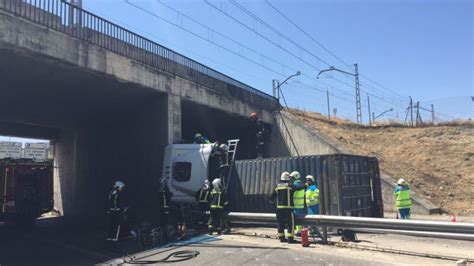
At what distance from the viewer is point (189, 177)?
1466 centimetres

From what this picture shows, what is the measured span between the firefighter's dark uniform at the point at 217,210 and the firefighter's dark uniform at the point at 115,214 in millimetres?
2654

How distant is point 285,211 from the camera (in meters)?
10.2

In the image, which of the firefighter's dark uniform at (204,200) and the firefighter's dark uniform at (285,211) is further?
the firefighter's dark uniform at (204,200)

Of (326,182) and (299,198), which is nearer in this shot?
(299,198)

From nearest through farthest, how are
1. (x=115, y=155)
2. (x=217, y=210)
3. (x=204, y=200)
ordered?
(x=217, y=210)
(x=204, y=200)
(x=115, y=155)

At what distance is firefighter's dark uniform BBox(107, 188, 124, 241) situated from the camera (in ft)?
35.4

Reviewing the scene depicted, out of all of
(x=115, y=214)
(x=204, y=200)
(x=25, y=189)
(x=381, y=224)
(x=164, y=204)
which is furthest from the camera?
(x=25, y=189)

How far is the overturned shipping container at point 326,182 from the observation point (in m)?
11.7

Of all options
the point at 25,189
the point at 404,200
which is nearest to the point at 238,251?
the point at 404,200

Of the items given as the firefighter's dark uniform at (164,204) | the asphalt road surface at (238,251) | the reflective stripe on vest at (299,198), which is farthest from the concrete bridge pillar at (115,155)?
the reflective stripe on vest at (299,198)

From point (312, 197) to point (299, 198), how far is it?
1.48 feet

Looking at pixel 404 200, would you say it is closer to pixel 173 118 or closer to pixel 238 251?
pixel 238 251

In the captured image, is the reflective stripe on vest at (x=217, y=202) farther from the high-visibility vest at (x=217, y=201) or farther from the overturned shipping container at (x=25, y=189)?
the overturned shipping container at (x=25, y=189)

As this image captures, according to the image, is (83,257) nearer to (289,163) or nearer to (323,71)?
(289,163)
